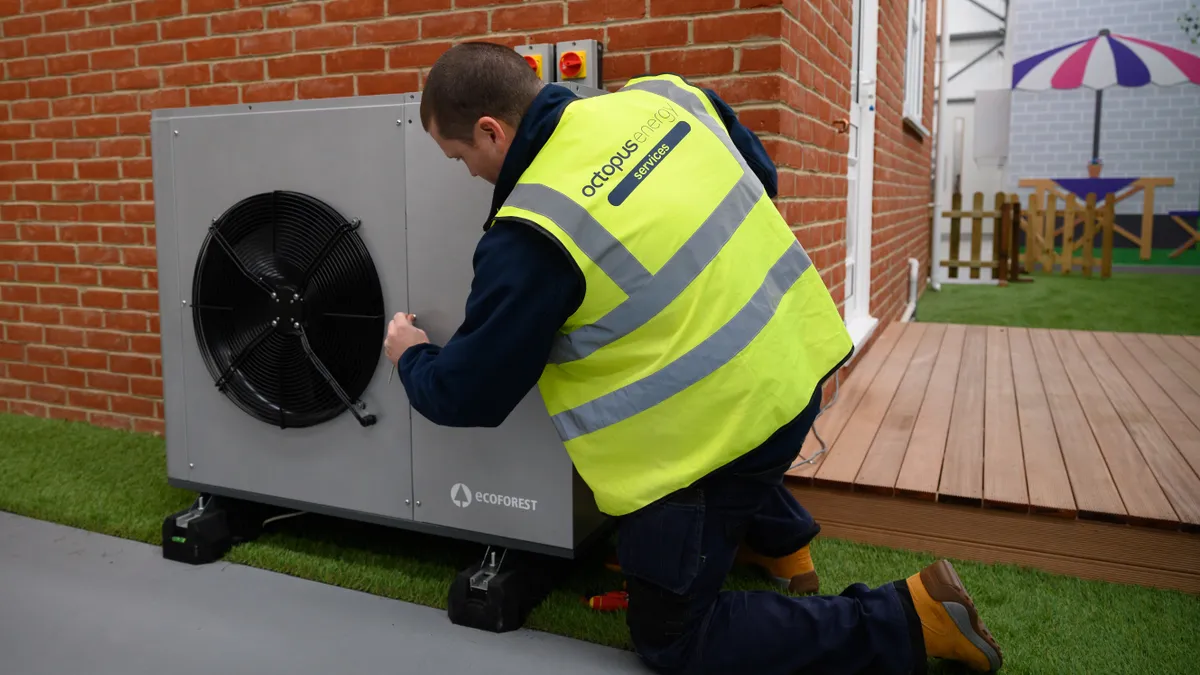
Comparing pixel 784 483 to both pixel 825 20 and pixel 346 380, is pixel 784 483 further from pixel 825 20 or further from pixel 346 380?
pixel 825 20

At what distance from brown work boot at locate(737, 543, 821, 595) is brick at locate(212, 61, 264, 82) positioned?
2.36m

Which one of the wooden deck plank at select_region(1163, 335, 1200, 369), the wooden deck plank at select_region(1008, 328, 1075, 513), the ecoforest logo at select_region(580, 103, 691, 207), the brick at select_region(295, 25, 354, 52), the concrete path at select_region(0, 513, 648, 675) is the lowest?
the concrete path at select_region(0, 513, 648, 675)

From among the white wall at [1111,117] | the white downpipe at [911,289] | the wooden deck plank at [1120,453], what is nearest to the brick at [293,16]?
the wooden deck plank at [1120,453]

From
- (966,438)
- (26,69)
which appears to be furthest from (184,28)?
(966,438)

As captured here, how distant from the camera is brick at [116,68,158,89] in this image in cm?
331

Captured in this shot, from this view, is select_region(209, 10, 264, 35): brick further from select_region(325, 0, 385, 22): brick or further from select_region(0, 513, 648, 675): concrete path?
select_region(0, 513, 648, 675): concrete path

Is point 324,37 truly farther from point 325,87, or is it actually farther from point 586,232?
point 586,232

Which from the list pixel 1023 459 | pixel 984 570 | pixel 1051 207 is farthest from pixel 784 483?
pixel 1051 207

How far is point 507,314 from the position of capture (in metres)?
1.54

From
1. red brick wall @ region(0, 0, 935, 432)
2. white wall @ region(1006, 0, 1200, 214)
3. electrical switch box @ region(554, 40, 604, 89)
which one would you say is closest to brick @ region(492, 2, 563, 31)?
red brick wall @ region(0, 0, 935, 432)

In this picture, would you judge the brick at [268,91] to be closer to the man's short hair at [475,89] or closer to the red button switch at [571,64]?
the red button switch at [571,64]

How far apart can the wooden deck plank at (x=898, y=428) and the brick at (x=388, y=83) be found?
1822 mm

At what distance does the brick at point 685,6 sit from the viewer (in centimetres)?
240

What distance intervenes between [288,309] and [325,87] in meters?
1.09
